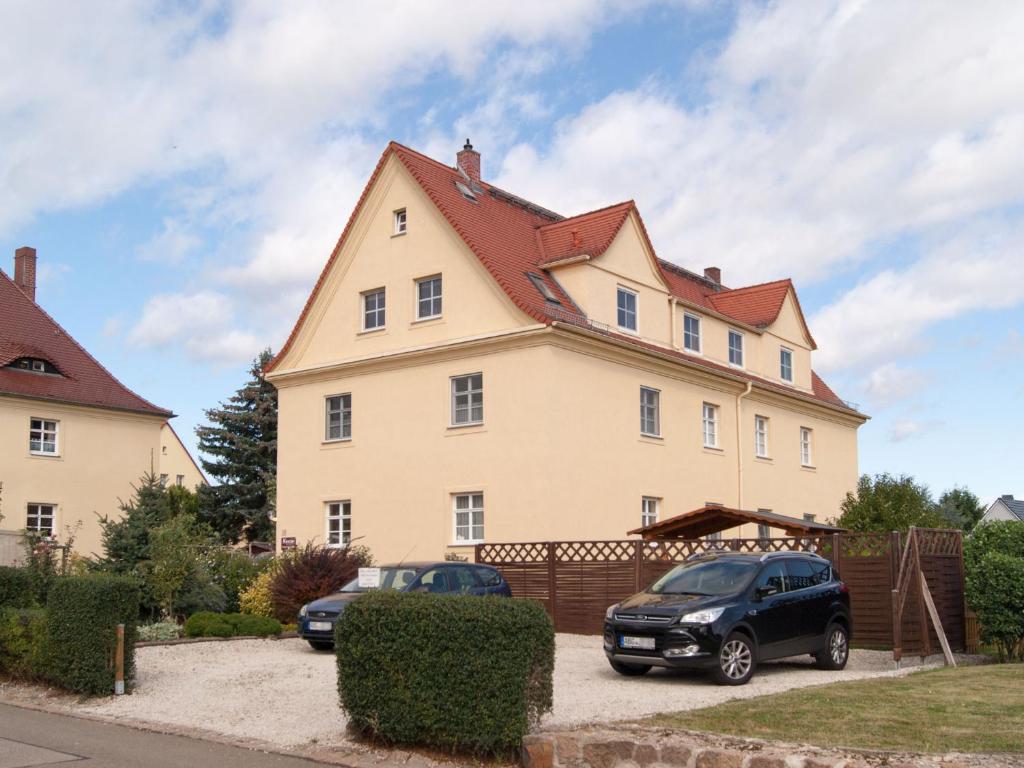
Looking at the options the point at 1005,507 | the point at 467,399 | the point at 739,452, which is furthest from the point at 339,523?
the point at 1005,507

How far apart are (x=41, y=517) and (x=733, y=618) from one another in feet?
101

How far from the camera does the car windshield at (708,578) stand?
1569 centimetres

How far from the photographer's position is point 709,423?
32969 mm

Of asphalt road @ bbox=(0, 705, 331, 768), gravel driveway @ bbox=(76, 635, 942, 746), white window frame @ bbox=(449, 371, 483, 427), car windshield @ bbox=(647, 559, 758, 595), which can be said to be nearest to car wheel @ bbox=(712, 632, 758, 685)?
gravel driveway @ bbox=(76, 635, 942, 746)

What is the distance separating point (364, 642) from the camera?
10.7 metres

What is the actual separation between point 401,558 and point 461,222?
8.67m

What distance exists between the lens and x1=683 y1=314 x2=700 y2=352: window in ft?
110

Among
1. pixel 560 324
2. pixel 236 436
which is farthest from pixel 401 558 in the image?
pixel 236 436

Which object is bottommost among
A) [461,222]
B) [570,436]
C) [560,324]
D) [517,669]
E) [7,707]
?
[7,707]

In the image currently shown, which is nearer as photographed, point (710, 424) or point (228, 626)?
point (228, 626)

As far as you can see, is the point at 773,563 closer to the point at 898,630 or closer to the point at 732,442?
the point at 898,630

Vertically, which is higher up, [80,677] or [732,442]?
[732,442]

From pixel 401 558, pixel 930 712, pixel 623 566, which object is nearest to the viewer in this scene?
pixel 930 712

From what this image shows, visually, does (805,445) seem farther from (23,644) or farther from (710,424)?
(23,644)
